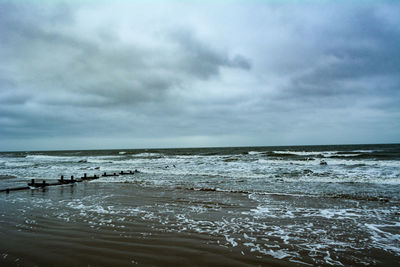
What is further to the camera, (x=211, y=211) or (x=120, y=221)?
(x=211, y=211)

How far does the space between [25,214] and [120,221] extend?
3.96 meters

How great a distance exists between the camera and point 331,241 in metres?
5.95

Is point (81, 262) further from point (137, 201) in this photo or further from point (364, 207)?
point (364, 207)

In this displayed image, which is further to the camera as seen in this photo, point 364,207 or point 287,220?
point 364,207

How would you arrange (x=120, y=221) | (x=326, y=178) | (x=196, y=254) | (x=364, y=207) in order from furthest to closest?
1. (x=326, y=178)
2. (x=364, y=207)
3. (x=120, y=221)
4. (x=196, y=254)

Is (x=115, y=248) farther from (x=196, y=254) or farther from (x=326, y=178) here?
(x=326, y=178)

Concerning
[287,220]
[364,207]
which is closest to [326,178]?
[364,207]

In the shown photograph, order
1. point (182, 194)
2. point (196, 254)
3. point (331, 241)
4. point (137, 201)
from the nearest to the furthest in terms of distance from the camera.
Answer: point (196, 254) < point (331, 241) < point (137, 201) < point (182, 194)

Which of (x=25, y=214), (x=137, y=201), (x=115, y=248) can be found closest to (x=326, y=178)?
(x=137, y=201)

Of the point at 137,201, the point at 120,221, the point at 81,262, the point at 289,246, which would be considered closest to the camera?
the point at 81,262

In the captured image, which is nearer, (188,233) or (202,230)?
(188,233)

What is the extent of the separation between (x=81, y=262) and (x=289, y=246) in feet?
15.9

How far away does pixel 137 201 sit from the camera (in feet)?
34.8

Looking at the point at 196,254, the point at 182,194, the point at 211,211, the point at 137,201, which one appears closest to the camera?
the point at 196,254
